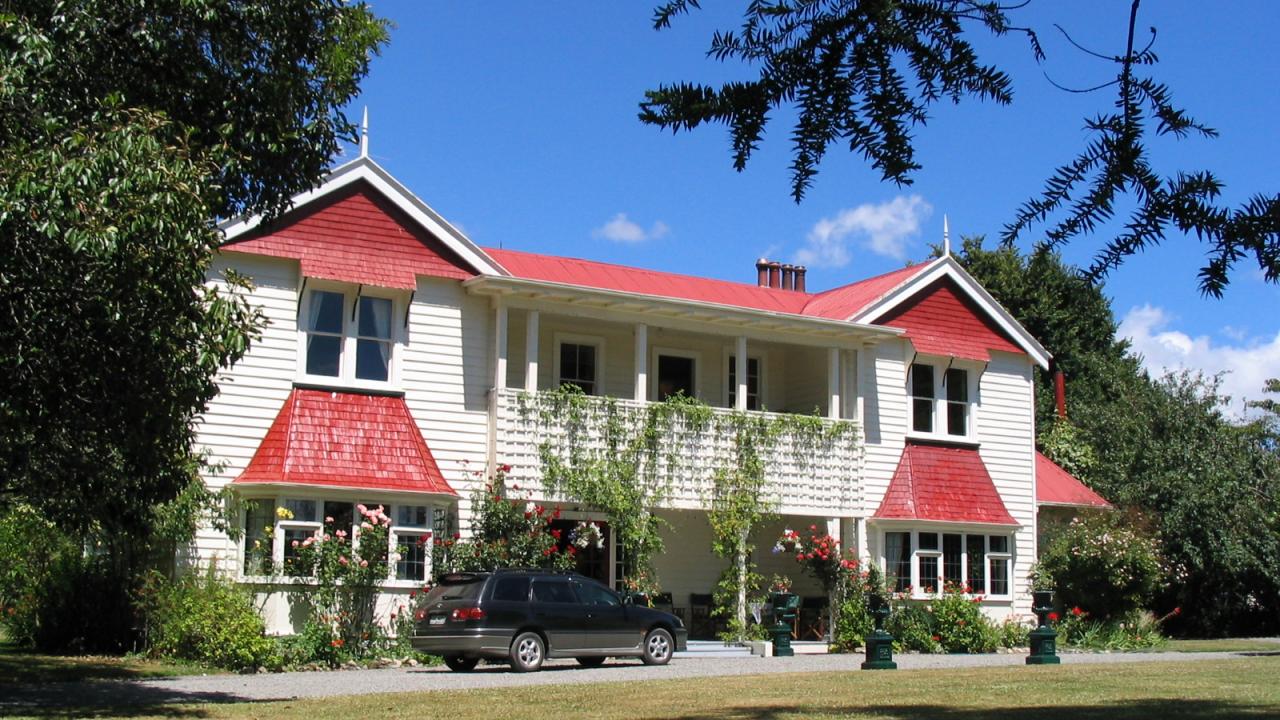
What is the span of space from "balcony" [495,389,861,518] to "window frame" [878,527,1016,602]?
1639mm

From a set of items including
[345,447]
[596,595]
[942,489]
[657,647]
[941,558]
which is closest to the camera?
[596,595]

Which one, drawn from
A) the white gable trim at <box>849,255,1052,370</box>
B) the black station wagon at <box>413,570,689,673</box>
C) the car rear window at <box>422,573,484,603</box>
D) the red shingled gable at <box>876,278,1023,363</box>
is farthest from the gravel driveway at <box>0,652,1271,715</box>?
the white gable trim at <box>849,255,1052,370</box>

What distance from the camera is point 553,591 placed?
20.2 m

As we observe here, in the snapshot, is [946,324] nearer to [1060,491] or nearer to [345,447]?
[1060,491]

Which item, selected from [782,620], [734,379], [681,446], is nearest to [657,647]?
[782,620]

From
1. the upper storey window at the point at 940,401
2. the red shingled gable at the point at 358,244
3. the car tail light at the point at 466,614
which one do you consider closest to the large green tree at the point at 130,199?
the car tail light at the point at 466,614

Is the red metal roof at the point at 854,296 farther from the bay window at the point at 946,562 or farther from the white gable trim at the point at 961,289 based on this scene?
the bay window at the point at 946,562

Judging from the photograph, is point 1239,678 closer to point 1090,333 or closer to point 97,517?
point 97,517

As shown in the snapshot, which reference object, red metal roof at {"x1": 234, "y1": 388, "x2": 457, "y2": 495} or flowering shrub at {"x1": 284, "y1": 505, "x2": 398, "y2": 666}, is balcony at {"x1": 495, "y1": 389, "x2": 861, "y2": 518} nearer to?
red metal roof at {"x1": 234, "y1": 388, "x2": 457, "y2": 495}

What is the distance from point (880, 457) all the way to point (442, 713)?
1681 centimetres

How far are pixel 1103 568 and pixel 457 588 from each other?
50.3 feet

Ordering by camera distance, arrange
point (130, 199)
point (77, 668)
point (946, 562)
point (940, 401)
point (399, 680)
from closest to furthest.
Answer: point (130, 199) → point (399, 680) → point (77, 668) → point (946, 562) → point (940, 401)

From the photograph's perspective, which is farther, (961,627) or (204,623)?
(961,627)

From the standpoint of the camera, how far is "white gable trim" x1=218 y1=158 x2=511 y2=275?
2316 cm
